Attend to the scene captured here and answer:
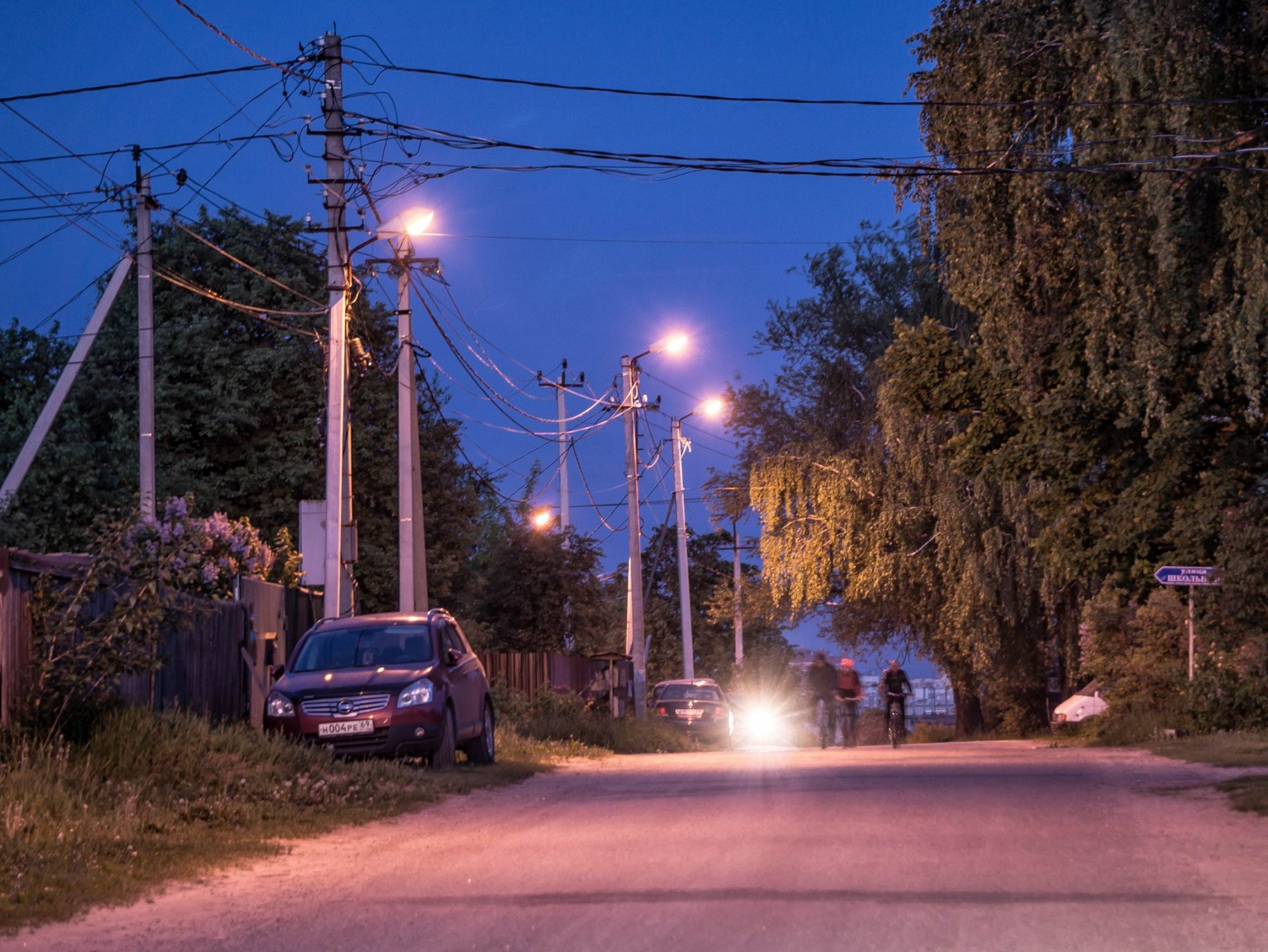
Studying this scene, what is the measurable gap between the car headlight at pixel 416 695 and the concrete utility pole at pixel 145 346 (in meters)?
11.3

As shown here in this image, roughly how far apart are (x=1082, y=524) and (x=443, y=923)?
12.7m

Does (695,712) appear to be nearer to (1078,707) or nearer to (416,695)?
(1078,707)

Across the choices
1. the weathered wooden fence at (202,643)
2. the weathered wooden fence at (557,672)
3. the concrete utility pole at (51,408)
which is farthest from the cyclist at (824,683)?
the concrete utility pole at (51,408)

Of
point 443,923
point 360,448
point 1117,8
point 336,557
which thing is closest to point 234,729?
point 336,557

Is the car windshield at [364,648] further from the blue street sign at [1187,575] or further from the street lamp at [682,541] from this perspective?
the street lamp at [682,541]

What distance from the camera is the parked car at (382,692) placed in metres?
15.8

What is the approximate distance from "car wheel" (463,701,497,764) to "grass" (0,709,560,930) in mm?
2302

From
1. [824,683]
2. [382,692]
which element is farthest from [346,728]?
[824,683]

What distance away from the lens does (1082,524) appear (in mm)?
17984

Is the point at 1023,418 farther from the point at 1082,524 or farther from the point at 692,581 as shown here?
the point at 692,581

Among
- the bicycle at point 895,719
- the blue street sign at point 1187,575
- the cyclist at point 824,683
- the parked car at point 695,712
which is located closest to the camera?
the blue street sign at point 1187,575

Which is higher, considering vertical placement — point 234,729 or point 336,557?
point 336,557

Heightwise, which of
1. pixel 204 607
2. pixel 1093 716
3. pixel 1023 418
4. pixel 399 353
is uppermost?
pixel 399 353

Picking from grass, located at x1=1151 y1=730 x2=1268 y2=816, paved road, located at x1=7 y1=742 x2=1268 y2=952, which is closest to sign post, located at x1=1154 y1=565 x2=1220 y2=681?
grass, located at x1=1151 y1=730 x2=1268 y2=816
